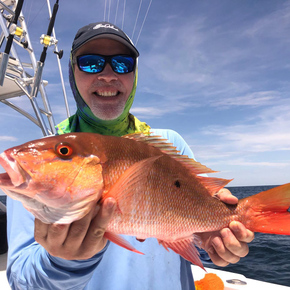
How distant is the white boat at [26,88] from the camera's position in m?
3.94

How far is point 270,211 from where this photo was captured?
148 cm

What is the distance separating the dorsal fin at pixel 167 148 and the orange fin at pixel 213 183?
6 cm

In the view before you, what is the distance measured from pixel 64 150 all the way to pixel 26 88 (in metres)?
5.14

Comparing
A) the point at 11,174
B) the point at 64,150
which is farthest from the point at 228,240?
the point at 11,174

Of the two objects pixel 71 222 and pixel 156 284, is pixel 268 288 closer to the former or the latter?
pixel 156 284

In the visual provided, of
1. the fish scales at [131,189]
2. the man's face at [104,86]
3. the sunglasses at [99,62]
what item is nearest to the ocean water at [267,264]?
the fish scales at [131,189]

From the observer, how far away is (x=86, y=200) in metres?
1.13

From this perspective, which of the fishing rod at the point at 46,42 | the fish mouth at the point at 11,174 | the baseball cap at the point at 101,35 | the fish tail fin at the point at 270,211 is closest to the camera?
the fish mouth at the point at 11,174

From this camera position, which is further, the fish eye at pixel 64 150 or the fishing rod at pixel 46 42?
the fishing rod at pixel 46 42

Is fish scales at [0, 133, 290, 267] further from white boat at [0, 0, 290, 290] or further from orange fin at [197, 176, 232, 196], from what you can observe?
white boat at [0, 0, 290, 290]

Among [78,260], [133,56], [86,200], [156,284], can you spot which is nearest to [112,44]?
[133,56]

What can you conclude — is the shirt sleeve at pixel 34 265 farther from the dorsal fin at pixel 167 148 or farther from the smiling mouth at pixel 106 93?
the smiling mouth at pixel 106 93

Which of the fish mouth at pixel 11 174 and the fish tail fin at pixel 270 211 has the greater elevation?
the fish mouth at pixel 11 174

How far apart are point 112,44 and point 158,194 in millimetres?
1487
